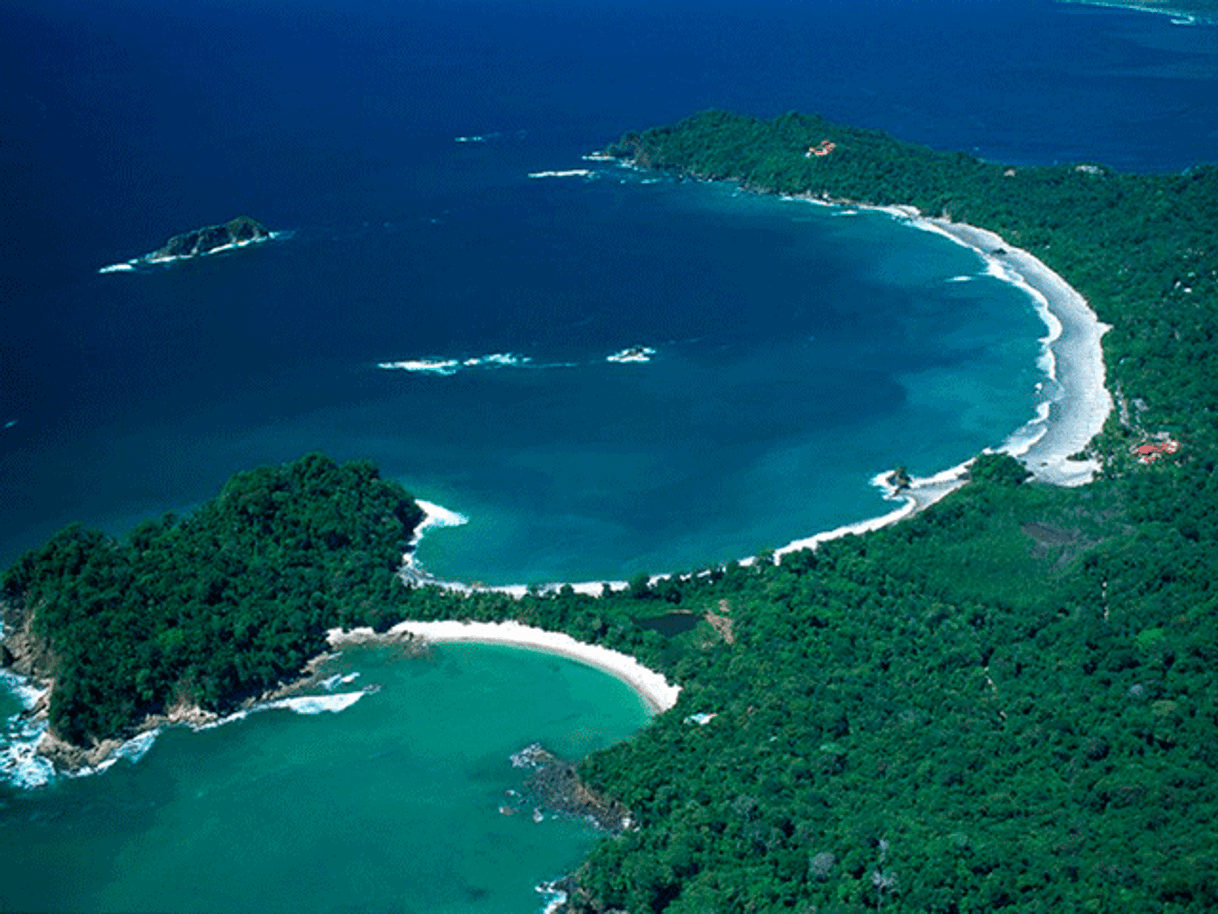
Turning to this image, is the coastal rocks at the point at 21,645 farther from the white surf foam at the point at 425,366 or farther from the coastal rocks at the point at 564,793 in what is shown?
the white surf foam at the point at 425,366

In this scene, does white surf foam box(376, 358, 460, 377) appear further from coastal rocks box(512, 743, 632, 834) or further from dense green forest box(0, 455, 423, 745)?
coastal rocks box(512, 743, 632, 834)

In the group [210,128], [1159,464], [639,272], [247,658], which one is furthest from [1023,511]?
[210,128]

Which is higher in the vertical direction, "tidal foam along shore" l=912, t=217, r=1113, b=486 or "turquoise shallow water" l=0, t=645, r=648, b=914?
"tidal foam along shore" l=912, t=217, r=1113, b=486

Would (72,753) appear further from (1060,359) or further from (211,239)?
(211,239)

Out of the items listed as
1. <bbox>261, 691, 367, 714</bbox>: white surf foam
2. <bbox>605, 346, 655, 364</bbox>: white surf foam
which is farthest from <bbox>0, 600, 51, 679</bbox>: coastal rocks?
<bbox>605, 346, 655, 364</bbox>: white surf foam

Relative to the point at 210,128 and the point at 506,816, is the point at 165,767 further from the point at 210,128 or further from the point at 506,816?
the point at 210,128

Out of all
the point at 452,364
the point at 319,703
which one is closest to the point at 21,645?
the point at 319,703
